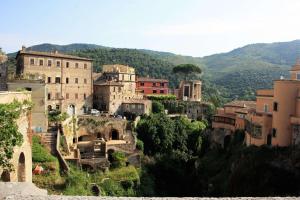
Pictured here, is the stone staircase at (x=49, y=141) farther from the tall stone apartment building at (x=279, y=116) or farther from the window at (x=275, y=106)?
the window at (x=275, y=106)

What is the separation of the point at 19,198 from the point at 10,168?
5789 millimetres

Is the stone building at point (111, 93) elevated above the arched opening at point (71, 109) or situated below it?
above

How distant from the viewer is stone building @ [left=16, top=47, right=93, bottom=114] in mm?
52303

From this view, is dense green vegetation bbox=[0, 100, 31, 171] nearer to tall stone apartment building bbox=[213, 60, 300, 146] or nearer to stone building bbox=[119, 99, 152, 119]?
tall stone apartment building bbox=[213, 60, 300, 146]

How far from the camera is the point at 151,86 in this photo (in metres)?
78.8

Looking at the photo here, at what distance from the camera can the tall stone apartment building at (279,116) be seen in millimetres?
36562

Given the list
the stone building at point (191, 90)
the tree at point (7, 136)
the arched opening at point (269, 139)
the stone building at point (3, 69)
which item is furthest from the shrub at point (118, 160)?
the stone building at point (191, 90)

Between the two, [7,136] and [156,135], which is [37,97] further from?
[156,135]

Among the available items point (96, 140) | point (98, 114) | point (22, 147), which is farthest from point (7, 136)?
point (98, 114)

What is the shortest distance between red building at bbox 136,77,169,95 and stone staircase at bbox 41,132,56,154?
3803 cm

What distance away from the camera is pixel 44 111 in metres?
39.7

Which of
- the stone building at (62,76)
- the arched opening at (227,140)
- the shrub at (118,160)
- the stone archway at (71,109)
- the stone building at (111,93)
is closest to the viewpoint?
the shrub at (118,160)

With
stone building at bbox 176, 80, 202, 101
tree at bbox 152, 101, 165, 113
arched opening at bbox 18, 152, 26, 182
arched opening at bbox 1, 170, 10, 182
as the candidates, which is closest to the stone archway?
tree at bbox 152, 101, 165, 113

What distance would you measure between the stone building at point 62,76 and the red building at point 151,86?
62.1ft
